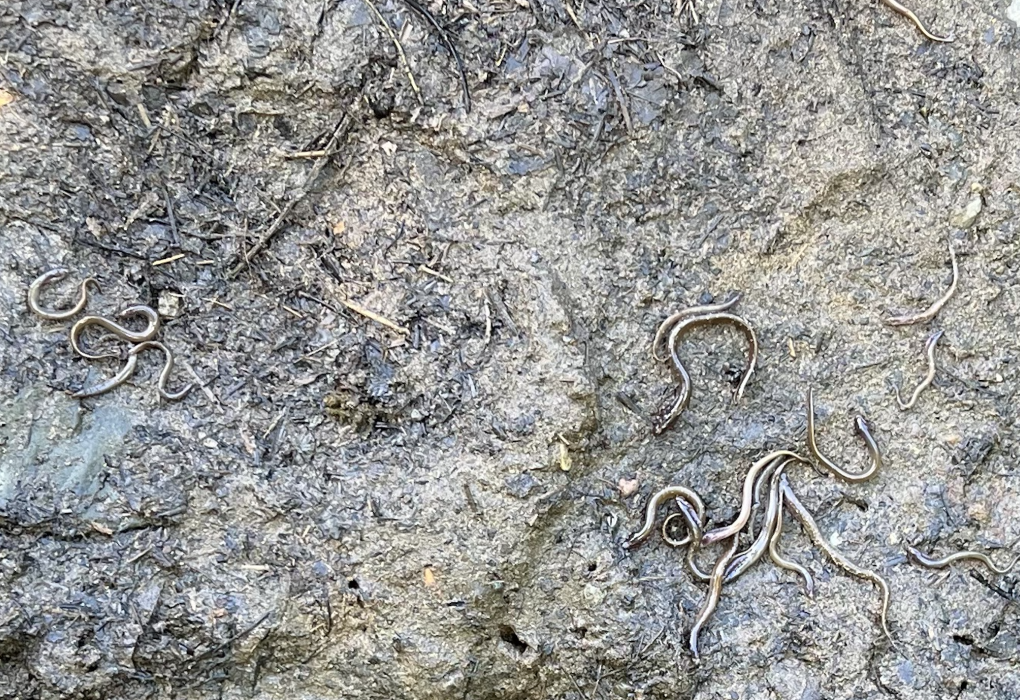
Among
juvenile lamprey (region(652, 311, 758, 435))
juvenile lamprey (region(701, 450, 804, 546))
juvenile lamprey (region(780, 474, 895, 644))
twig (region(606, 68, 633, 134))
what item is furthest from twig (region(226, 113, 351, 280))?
juvenile lamprey (region(780, 474, 895, 644))

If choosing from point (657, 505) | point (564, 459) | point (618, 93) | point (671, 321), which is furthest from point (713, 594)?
point (618, 93)

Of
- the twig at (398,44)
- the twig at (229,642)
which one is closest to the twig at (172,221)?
the twig at (398,44)

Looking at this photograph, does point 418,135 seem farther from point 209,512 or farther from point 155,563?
point 155,563

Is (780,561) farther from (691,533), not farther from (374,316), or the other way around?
(374,316)

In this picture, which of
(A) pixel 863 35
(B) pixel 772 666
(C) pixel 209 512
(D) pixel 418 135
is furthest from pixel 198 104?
(B) pixel 772 666

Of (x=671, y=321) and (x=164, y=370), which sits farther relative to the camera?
(x=671, y=321)

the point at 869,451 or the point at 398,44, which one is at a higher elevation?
the point at 398,44
